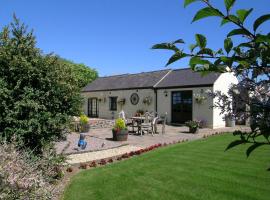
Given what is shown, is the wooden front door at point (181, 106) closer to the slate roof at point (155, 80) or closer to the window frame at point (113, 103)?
the slate roof at point (155, 80)

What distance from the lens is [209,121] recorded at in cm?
2377

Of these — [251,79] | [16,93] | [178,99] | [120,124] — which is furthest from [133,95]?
[251,79]

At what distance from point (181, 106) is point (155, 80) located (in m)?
4.36

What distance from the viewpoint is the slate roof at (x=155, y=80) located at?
2497 cm

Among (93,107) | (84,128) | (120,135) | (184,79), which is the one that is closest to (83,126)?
(84,128)

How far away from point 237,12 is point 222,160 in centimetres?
949

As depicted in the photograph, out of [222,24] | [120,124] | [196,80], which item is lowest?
[120,124]

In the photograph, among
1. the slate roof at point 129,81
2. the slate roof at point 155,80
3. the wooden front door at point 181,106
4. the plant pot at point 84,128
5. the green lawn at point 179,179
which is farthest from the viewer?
the slate roof at point 129,81

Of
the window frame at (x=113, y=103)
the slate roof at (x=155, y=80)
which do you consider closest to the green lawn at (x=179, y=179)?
the slate roof at (x=155, y=80)

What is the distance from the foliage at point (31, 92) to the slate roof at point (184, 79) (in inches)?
659

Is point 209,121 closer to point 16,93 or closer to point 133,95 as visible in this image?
point 133,95

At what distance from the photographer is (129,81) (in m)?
32.1

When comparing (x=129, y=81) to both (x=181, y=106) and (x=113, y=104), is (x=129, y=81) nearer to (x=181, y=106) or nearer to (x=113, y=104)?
(x=113, y=104)

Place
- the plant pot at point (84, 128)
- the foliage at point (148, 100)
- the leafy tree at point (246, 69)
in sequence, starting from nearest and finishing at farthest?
the leafy tree at point (246, 69)
the plant pot at point (84, 128)
the foliage at point (148, 100)
